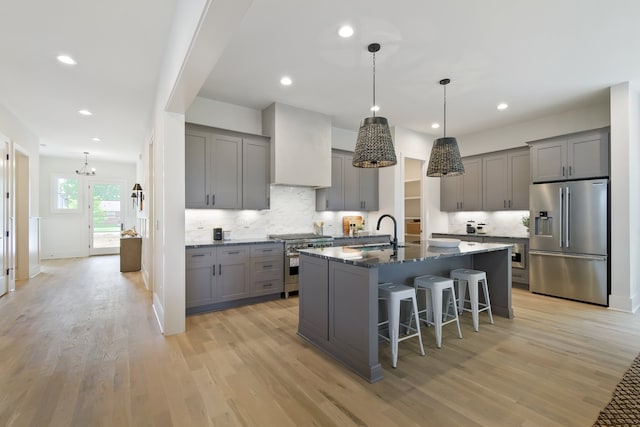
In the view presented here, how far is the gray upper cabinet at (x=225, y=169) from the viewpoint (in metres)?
4.12

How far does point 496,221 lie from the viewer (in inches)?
235

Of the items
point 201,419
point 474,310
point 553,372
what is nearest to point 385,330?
point 474,310

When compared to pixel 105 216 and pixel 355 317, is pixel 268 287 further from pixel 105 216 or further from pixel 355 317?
pixel 105 216

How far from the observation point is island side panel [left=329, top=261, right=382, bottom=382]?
2314mm

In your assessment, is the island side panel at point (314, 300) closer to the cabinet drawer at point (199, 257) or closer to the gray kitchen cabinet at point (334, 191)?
the cabinet drawer at point (199, 257)

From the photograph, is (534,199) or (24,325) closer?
(24,325)

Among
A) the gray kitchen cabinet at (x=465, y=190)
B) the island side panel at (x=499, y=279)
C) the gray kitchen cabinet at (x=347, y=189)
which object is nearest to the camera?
the island side panel at (x=499, y=279)

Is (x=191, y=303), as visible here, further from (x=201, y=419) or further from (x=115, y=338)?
(x=201, y=419)

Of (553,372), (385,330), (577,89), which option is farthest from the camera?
(577,89)

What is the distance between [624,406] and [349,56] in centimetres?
358

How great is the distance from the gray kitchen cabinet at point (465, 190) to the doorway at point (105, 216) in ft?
30.6

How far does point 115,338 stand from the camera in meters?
3.10

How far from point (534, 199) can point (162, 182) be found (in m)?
5.30

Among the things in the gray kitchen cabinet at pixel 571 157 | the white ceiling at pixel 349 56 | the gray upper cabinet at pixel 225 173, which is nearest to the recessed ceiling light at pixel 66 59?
the white ceiling at pixel 349 56
